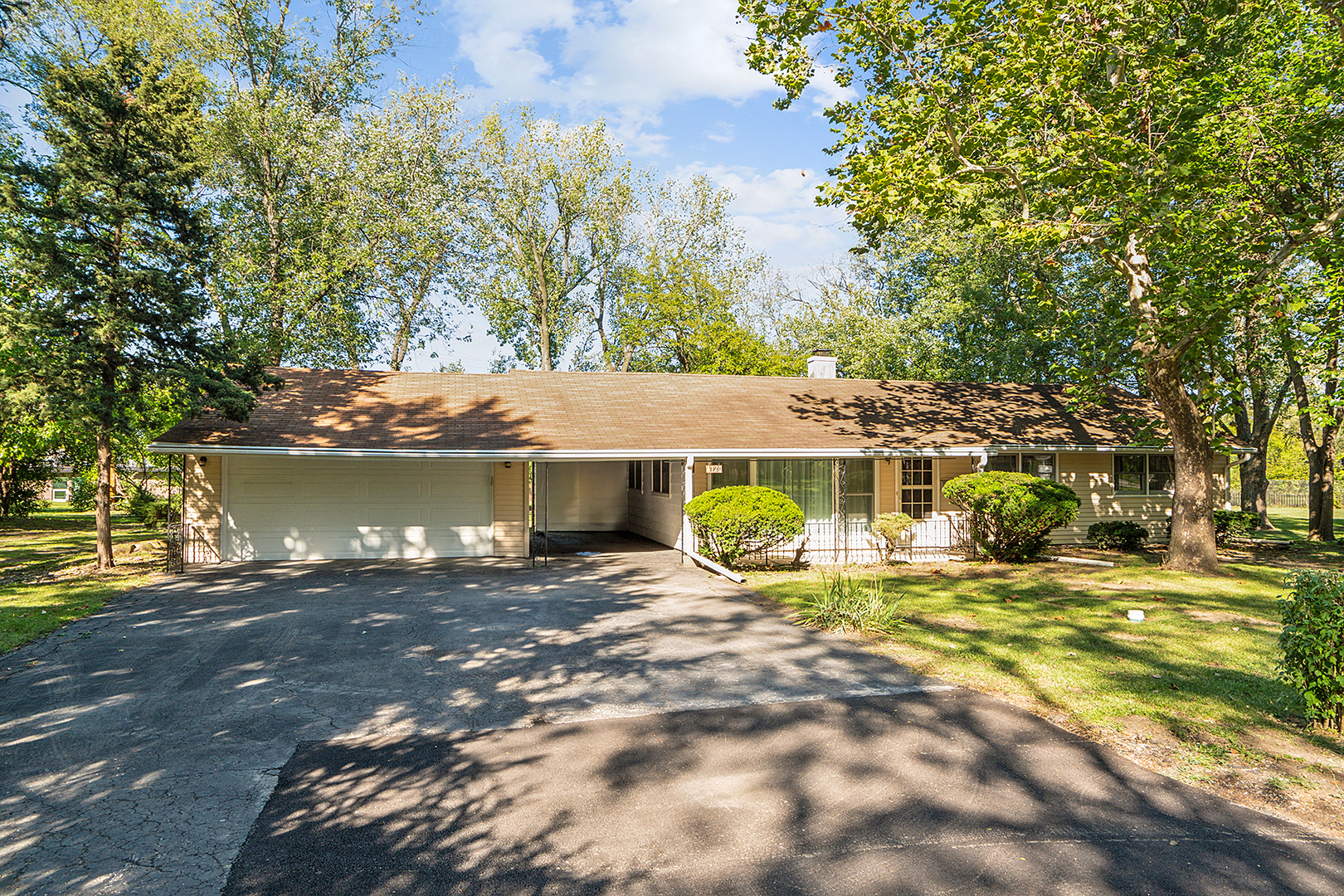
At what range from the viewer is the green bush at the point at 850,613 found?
8719mm

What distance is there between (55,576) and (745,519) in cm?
1228

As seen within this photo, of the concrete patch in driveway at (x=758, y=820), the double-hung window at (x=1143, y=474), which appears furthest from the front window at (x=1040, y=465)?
the concrete patch in driveway at (x=758, y=820)

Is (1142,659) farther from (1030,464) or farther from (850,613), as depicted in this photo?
(1030,464)

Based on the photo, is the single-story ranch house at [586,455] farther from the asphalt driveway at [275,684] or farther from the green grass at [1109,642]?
the green grass at [1109,642]

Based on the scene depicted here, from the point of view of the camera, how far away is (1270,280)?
1109cm

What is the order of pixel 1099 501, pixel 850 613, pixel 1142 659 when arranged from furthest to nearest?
pixel 1099 501 → pixel 850 613 → pixel 1142 659

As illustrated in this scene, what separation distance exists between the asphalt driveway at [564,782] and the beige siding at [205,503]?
630 cm

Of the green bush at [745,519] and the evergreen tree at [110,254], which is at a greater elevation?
the evergreen tree at [110,254]

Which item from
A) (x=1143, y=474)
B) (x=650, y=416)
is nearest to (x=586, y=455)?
(x=650, y=416)

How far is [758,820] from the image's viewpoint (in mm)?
4156

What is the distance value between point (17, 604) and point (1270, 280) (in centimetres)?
1953

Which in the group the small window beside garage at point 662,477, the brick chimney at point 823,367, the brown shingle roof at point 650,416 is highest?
the brick chimney at point 823,367

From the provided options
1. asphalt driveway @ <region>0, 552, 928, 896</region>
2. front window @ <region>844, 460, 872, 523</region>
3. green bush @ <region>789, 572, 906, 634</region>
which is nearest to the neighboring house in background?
asphalt driveway @ <region>0, 552, 928, 896</region>

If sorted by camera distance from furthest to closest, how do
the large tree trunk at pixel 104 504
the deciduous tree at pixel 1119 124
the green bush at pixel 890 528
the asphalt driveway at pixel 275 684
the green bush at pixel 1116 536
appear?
the green bush at pixel 1116 536
the green bush at pixel 890 528
the large tree trunk at pixel 104 504
the deciduous tree at pixel 1119 124
the asphalt driveway at pixel 275 684
